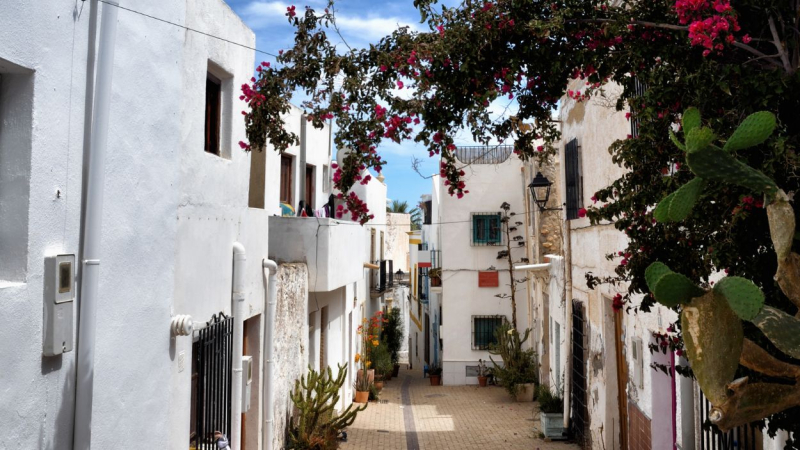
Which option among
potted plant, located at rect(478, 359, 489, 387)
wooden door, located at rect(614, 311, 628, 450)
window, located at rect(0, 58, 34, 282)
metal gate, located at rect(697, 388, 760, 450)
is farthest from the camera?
potted plant, located at rect(478, 359, 489, 387)

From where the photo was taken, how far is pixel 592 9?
4680mm

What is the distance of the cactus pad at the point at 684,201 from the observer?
121 inches

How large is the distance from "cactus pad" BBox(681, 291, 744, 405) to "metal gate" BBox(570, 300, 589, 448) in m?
8.39

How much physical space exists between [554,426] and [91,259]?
10183 millimetres

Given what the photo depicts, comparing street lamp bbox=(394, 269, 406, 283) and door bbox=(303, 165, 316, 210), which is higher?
door bbox=(303, 165, 316, 210)

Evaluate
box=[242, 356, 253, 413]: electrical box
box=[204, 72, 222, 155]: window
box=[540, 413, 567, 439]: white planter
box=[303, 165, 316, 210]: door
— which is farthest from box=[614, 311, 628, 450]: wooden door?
box=[303, 165, 316, 210]: door

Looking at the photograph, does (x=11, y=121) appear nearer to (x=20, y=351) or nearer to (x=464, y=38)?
(x=20, y=351)

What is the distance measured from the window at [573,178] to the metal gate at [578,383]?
1.67 metres

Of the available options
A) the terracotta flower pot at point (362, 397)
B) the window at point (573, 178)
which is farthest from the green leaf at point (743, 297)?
the terracotta flower pot at point (362, 397)

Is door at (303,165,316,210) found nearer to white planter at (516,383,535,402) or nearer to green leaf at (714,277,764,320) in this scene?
white planter at (516,383,535,402)

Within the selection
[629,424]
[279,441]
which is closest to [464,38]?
[629,424]

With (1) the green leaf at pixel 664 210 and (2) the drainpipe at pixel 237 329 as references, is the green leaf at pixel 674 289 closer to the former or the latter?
(1) the green leaf at pixel 664 210

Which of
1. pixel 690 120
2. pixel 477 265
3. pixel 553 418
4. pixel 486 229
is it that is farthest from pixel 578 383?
pixel 486 229

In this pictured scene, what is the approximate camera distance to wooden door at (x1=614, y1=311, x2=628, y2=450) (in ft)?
30.9
